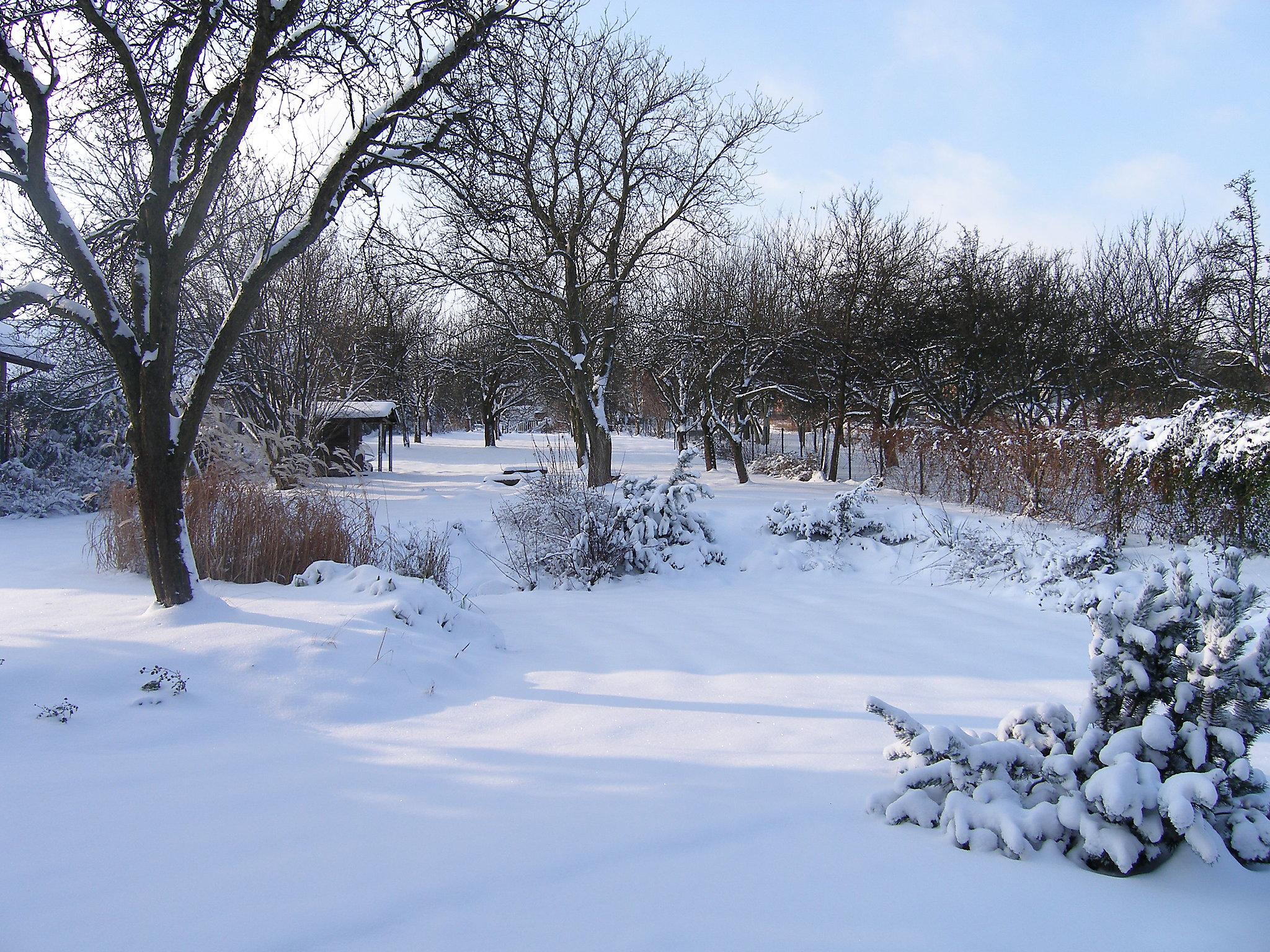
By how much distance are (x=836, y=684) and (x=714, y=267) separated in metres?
17.1

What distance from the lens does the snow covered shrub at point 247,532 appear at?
634 centimetres

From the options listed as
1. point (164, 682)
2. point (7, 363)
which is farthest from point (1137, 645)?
point (7, 363)

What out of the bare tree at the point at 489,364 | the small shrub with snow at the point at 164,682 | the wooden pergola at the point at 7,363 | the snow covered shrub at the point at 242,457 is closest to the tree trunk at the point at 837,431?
the bare tree at the point at 489,364

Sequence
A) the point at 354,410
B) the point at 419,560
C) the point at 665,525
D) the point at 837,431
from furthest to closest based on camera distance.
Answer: the point at 354,410, the point at 837,431, the point at 665,525, the point at 419,560

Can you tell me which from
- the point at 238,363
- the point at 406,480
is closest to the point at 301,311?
the point at 238,363

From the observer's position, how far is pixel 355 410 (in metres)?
19.5

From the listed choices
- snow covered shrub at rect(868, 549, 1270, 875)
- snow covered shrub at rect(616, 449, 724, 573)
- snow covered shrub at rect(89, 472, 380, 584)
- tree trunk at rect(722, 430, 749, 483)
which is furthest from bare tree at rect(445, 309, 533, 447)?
snow covered shrub at rect(868, 549, 1270, 875)

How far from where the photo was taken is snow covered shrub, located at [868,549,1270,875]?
6.63ft

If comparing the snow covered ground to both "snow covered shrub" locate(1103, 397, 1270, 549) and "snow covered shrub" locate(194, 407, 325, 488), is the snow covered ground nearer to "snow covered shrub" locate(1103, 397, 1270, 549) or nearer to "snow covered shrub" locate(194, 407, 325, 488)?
"snow covered shrub" locate(1103, 397, 1270, 549)

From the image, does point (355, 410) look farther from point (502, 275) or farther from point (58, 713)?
point (58, 713)

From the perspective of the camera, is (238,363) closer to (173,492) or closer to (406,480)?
(406,480)

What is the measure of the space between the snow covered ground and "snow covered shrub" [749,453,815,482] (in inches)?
518

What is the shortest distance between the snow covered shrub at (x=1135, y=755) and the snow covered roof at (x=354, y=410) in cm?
1644

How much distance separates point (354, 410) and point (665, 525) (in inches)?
559
